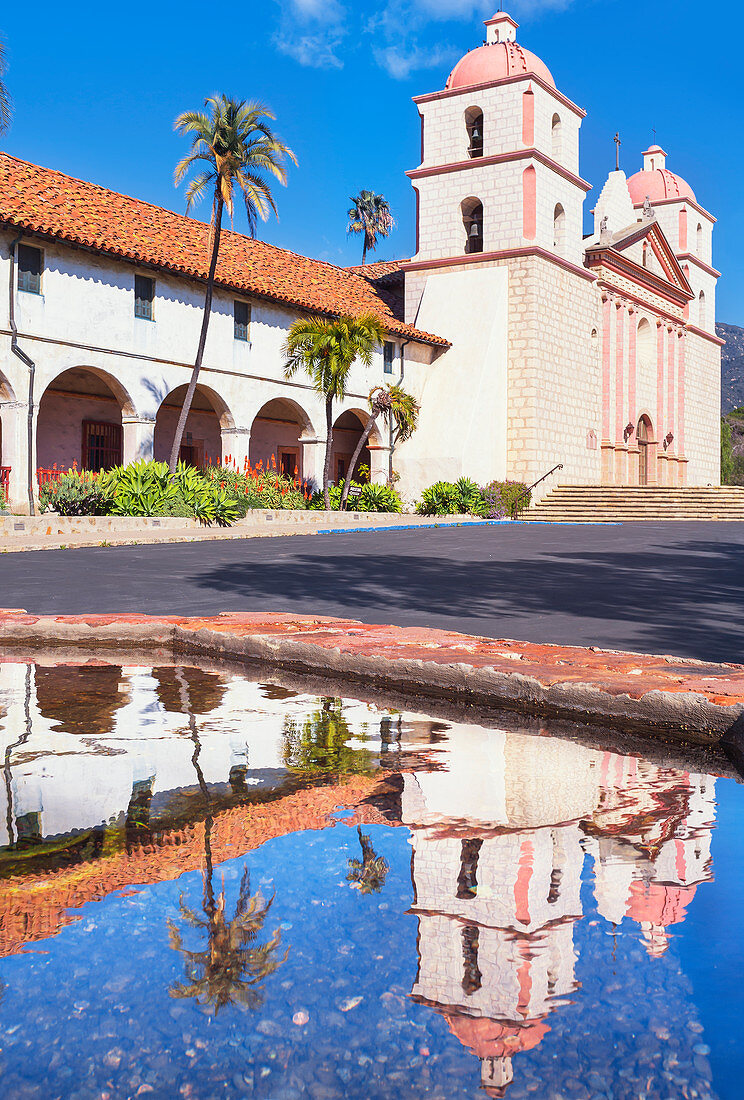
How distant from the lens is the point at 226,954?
5.67 ft

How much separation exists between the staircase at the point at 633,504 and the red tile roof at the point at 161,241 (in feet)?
20.8

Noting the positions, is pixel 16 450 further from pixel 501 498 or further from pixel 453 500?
pixel 501 498

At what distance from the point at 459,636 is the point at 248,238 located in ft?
89.4

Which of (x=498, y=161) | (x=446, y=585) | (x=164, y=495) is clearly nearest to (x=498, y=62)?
(x=498, y=161)

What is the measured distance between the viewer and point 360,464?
3173cm

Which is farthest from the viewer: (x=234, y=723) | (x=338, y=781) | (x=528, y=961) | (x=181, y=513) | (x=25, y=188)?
(x=25, y=188)

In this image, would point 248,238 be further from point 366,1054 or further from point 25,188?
point 366,1054

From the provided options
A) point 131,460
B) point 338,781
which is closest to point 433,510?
point 131,460

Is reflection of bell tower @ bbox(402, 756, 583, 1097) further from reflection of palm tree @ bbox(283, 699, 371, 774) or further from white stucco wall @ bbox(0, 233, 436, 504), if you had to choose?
white stucco wall @ bbox(0, 233, 436, 504)

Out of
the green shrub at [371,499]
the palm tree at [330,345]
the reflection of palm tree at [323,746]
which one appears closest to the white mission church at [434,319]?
the green shrub at [371,499]

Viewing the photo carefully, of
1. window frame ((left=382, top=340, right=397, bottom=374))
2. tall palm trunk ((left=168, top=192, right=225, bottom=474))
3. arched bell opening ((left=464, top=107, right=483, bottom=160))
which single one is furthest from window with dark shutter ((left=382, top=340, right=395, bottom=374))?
tall palm trunk ((left=168, top=192, right=225, bottom=474))

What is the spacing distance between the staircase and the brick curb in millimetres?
21844

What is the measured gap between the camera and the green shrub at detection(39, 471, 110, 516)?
1922cm

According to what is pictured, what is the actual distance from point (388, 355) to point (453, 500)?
5.08 m
